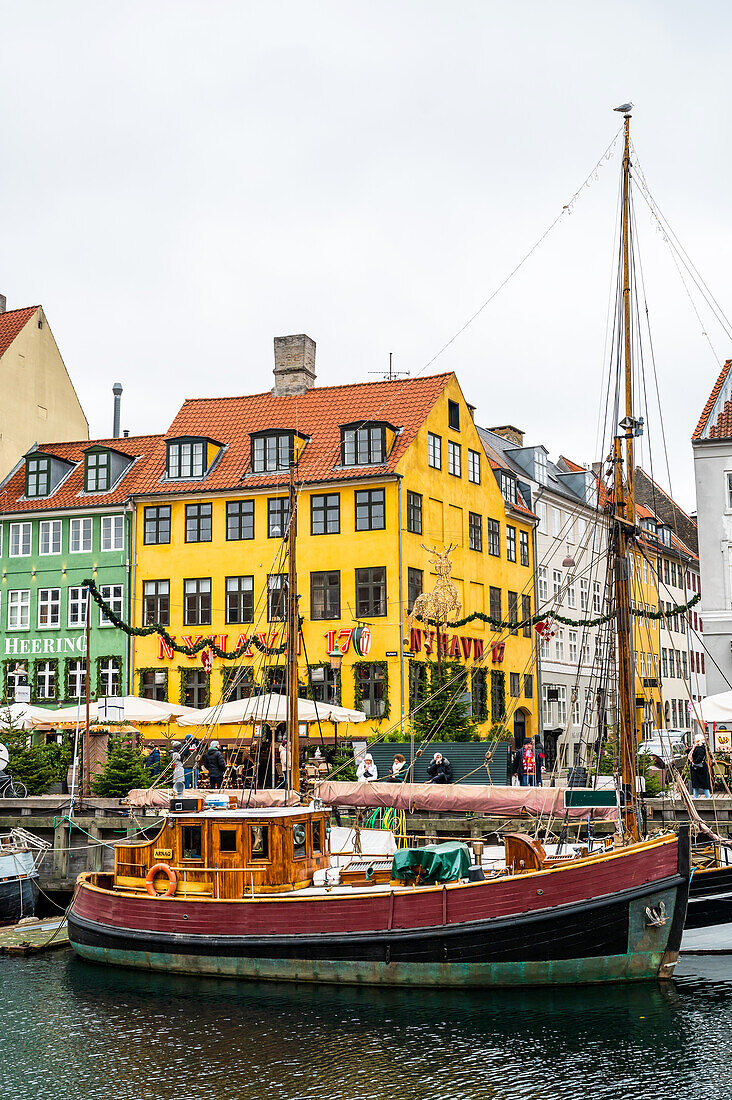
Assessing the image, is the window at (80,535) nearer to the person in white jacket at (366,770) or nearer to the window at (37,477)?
the window at (37,477)

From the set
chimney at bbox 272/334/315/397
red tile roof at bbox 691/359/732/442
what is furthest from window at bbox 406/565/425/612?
red tile roof at bbox 691/359/732/442

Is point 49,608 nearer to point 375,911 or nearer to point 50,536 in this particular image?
point 50,536

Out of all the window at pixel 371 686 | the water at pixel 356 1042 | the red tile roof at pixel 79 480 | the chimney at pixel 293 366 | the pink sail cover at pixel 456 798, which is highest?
the chimney at pixel 293 366

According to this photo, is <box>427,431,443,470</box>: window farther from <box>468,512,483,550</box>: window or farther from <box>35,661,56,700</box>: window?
<box>35,661,56,700</box>: window

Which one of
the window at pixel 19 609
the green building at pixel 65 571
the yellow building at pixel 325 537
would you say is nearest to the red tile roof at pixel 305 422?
the yellow building at pixel 325 537

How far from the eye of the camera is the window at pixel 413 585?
153 feet

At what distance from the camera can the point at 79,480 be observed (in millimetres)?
53031

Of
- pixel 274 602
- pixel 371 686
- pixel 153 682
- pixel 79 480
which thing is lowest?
pixel 371 686

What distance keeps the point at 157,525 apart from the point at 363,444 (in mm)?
8935

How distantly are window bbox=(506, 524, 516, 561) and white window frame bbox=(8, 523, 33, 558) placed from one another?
2029cm

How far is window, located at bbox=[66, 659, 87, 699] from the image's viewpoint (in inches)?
1961

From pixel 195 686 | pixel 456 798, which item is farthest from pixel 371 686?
pixel 456 798

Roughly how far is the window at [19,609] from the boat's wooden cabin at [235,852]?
2921 centimetres

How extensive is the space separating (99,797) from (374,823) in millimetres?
7787
